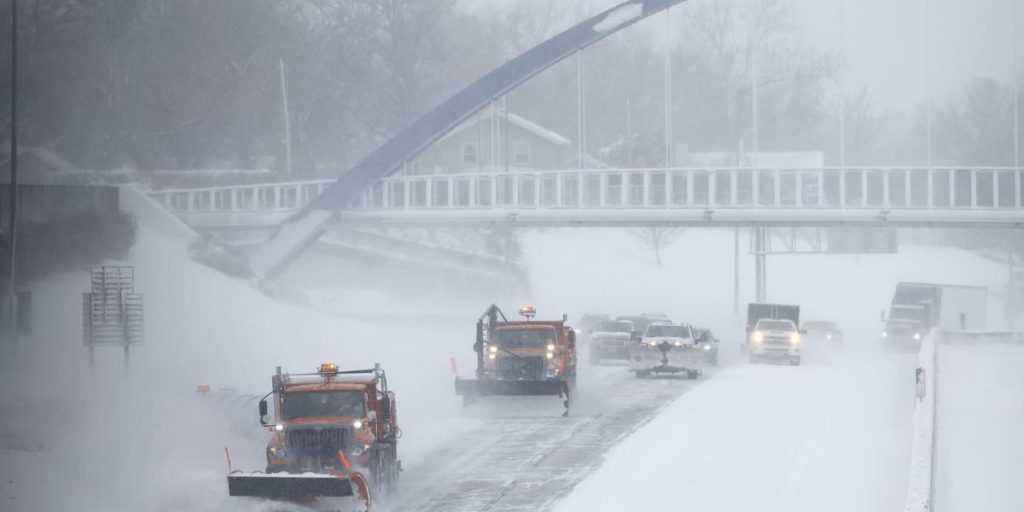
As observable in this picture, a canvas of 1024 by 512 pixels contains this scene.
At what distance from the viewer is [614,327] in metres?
50.0

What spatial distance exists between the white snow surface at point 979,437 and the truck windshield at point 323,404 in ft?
28.7

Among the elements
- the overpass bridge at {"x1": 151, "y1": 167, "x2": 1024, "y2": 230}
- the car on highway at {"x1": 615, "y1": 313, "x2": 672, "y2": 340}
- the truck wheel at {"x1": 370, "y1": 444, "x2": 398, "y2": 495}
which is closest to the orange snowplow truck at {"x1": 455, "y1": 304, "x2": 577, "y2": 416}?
the truck wheel at {"x1": 370, "y1": 444, "x2": 398, "y2": 495}

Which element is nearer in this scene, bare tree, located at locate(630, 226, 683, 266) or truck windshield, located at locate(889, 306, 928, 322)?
truck windshield, located at locate(889, 306, 928, 322)

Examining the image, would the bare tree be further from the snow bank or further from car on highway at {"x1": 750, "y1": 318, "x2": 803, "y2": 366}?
the snow bank

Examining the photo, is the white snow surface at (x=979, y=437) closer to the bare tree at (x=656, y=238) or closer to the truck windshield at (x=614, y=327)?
the truck windshield at (x=614, y=327)

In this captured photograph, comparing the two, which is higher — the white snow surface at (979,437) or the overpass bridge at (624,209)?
the overpass bridge at (624,209)

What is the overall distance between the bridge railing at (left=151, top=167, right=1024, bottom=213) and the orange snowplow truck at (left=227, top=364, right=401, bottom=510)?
38260mm

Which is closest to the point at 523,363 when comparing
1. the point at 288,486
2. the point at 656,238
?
the point at 288,486

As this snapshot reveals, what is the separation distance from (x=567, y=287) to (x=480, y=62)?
1447 inches

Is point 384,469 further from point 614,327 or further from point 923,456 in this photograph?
point 614,327

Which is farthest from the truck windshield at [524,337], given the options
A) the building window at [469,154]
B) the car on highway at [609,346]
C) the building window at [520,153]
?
the building window at [520,153]

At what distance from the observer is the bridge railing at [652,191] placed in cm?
6003

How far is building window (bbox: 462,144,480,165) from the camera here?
9372 cm

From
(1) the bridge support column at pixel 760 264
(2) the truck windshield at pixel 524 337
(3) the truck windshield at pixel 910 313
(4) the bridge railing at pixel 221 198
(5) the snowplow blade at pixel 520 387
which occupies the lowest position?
(5) the snowplow blade at pixel 520 387
